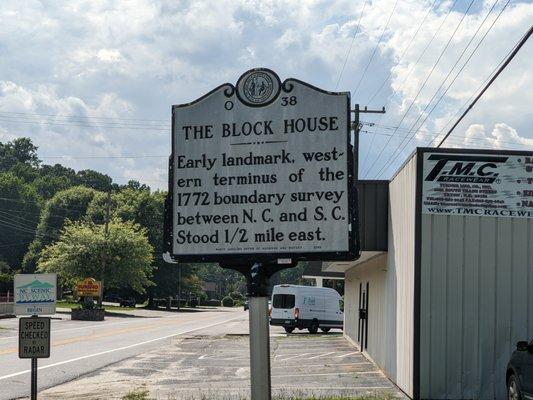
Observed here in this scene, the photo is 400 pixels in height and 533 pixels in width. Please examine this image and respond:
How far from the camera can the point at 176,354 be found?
72.5 ft

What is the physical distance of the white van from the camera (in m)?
37.2

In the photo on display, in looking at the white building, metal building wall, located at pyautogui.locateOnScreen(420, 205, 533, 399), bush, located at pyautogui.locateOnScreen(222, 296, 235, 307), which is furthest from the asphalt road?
bush, located at pyautogui.locateOnScreen(222, 296, 235, 307)

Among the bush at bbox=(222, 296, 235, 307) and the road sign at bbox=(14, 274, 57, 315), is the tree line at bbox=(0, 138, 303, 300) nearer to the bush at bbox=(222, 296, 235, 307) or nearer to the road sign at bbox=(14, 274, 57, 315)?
the bush at bbox=(222, 296, 235, 307)

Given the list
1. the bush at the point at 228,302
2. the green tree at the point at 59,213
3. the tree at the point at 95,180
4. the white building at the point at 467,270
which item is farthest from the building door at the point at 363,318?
the tree at the point at 95,180

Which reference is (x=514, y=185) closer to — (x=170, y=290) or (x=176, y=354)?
(x=176, y=354)

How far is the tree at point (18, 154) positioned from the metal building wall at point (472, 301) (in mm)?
167958

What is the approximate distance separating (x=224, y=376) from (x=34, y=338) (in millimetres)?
6669

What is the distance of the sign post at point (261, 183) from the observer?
6465mm

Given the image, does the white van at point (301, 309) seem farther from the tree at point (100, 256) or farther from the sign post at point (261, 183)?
the sign post at point (261, 183)

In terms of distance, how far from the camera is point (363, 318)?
21.8 meters

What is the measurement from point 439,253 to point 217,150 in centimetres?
671

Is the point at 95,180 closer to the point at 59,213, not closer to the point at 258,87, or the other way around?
the point at 59,213

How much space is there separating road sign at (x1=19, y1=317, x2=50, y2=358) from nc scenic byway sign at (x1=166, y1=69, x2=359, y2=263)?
3871 millimetres

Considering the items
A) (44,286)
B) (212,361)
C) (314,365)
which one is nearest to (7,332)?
(212,361)
